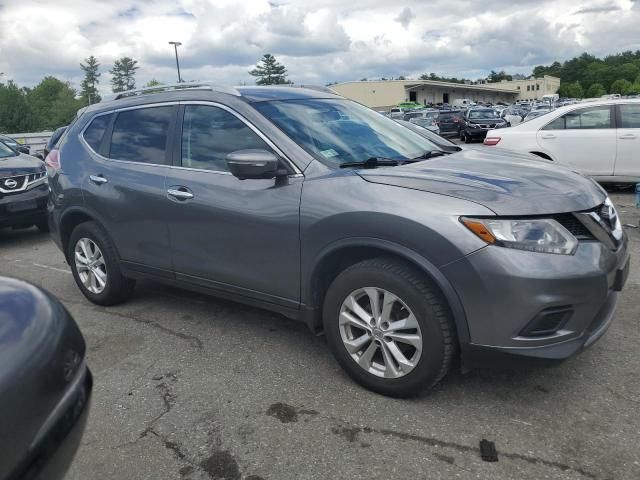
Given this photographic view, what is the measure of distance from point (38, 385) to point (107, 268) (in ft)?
10.3

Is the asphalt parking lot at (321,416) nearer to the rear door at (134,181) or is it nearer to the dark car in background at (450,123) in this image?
the rear door at (134,181)

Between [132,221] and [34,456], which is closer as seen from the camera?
[34,456]

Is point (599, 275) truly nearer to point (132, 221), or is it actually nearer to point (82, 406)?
point (82, 406)

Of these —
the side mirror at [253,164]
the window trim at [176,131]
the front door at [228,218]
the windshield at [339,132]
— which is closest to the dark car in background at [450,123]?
the windshield at [339,132]

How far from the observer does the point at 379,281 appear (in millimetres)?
2857

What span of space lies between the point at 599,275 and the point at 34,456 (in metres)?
2.49

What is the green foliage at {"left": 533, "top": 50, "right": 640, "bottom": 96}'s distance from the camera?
123512 millimetres

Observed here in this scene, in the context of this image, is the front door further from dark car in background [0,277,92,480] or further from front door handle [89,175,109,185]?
dark car in background [0,277,92,480]

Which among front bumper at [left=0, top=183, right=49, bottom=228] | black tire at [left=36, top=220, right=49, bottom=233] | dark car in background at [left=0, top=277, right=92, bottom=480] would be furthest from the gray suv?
black tire at [left=36, top=220, right=49, bottom=233]

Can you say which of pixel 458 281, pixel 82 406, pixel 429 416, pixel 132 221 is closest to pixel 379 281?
pixel 458 281

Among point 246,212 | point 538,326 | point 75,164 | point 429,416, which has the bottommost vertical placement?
point 429,416

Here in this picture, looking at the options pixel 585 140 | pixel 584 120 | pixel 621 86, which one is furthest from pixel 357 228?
pixel 621 86

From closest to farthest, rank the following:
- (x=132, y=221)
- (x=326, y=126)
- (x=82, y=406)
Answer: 1. (x=82, y=406)
2. (x=326, y=126)
3. (x=132, y=221)

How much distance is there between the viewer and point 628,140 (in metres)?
8.50
